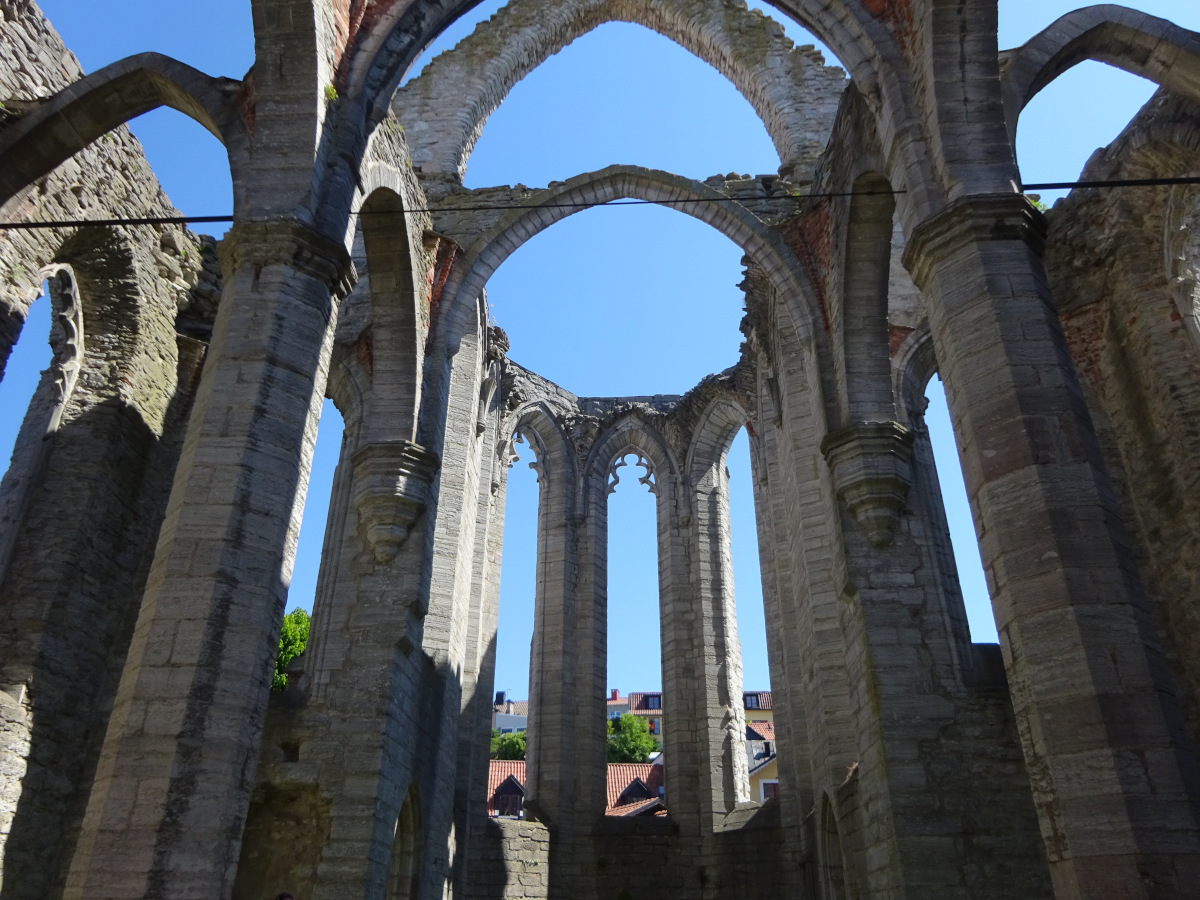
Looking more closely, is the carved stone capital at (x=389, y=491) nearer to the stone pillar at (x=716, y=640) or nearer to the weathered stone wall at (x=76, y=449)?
the weathered stone wall at (x=76, y=449)

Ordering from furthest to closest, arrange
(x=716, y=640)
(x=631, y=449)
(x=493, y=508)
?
1. (x=631, y=449)
2. (x=493, y=508)
3. (x=716, y=640)

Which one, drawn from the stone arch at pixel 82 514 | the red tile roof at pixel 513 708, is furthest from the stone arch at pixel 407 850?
the red tile roof at pixel 513 708

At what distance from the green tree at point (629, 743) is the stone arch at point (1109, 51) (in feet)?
94.5

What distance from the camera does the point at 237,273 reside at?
6051 millimetres

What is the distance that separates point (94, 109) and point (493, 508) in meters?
7.20

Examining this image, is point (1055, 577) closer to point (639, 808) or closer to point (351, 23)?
point (351, 23)

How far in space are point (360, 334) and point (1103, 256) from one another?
7393 mm

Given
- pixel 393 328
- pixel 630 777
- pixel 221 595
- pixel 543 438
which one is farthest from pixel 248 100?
pixel 630 777

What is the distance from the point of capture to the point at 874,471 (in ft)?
27.0

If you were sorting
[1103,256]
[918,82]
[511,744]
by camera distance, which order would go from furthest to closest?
[511,744] < [1103,256] < [918,82]

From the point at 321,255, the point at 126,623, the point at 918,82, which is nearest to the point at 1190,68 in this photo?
the point at 918,82

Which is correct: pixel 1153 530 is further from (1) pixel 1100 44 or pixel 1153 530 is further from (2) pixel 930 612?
(1) pixel 1100 44

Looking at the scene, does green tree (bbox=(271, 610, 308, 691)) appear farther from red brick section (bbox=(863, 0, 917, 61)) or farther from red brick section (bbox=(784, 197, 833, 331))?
red brick section (bbox=(863, 0, 917, 61))

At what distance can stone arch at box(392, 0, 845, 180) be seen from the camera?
1316 centimetres
